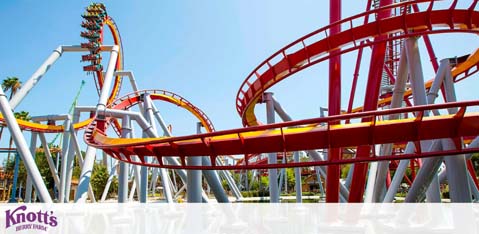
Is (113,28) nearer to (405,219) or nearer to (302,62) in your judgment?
(302,62)

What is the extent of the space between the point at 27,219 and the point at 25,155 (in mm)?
1411

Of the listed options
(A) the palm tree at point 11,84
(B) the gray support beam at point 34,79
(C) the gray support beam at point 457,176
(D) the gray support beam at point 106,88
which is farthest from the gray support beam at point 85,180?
(A) the palm tree at point 11,84

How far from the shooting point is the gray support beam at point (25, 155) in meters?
7.76

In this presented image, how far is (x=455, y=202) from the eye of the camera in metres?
5.37

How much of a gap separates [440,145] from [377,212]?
2375mm

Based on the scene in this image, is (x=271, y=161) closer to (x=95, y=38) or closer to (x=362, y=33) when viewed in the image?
(x=362, y=33)

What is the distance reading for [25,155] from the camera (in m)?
7.98

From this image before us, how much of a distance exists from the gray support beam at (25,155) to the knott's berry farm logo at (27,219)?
315 mm

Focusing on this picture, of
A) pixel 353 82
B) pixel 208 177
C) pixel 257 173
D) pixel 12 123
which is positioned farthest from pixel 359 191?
pixel 257 173

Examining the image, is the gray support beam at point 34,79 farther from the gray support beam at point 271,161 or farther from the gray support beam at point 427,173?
the gray support beam at point 427,173

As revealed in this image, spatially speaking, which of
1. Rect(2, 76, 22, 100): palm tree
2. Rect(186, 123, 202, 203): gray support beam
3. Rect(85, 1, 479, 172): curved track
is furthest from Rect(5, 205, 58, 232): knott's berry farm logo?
Rect(2, 76, 22, 100): palm tree

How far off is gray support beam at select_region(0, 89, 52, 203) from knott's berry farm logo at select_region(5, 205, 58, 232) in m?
0.32

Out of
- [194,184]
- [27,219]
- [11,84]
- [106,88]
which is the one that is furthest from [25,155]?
[11,84]

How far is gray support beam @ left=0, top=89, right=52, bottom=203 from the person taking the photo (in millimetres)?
7762
